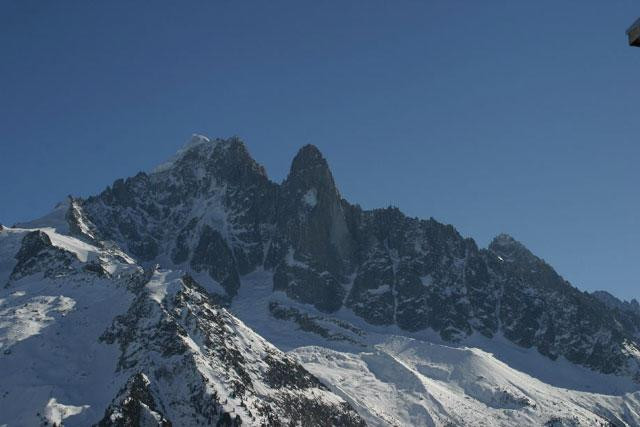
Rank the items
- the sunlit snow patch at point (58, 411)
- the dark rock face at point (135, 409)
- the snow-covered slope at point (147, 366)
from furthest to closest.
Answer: the snow-covered slope at point (147, 366) → the sunlit snow patch at point (58, 411) → the dark rock face at point (135, 409)

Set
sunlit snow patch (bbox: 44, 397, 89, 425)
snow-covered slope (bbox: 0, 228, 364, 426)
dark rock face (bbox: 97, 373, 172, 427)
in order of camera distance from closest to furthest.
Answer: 1. dark rock face (bbox: 97, 373, 172, 427)
2. sunlit snow patch (bbox: 44, 397, 89, 425)
3. snow-covered slope (bbox: 0, 228, 364, 426)

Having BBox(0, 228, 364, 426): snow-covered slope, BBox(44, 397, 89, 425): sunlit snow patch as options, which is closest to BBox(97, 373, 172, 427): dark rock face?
BBox(0, 228, 364, 426): snow-covered slope

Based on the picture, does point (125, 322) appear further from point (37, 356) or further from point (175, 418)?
point (175, 418)

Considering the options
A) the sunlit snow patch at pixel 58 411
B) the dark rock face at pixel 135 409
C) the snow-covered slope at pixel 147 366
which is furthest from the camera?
the snow-covered slope at pixel 147 366

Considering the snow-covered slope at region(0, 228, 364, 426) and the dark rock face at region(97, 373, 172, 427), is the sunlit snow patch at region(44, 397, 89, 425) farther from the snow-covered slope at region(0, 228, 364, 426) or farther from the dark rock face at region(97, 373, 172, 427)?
the dark rock face at region(97, 373, 172, 427)

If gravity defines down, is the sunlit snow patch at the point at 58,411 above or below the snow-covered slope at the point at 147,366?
below

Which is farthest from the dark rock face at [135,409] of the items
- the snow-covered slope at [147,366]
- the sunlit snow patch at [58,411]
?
the sunlit snow patch at [58,411]

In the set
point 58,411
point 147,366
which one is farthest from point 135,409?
point 147,366

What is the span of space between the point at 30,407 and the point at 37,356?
23222 mm

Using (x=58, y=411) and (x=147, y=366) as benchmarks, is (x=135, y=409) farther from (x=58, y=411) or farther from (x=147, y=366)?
(x=147, y=366)

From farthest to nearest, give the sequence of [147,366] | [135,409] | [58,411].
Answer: [147,366] → [58,411] → [135,409]

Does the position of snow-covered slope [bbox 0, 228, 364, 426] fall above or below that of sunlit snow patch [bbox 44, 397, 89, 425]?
above

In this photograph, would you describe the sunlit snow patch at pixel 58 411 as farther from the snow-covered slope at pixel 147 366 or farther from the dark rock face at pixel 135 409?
the dark rock face at pixel 135 409

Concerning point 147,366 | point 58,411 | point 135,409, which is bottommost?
point 58,411
